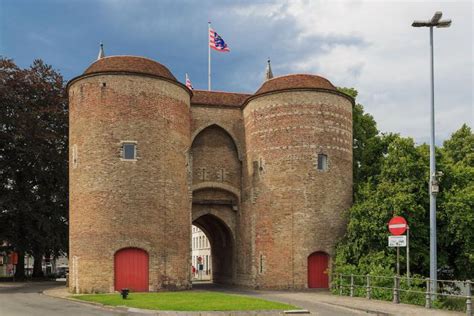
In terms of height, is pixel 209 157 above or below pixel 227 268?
above

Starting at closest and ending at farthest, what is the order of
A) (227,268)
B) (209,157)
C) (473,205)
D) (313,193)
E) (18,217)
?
(473,205) → (313,193) → (209,157) → (227,268) → (18,217)

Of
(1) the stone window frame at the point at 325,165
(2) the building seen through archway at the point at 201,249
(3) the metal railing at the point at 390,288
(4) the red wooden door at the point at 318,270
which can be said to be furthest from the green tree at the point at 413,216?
(2) the building seen through archway at the point at 201,249

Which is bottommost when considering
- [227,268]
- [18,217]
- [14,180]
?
[227,268]

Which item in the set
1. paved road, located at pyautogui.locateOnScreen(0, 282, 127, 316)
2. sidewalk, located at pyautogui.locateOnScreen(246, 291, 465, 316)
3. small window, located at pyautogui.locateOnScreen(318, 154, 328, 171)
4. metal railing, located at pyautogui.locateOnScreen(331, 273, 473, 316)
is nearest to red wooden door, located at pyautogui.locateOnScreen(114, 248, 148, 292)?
paved road, located at pyautogui.locateOnScreen(0, 282, 127, 316)

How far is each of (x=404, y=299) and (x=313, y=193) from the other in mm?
9532

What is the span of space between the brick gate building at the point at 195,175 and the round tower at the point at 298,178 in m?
0.05

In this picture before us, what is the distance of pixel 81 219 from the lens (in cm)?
2741

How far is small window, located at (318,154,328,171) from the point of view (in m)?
30.0

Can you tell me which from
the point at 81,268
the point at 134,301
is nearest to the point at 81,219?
the point at 81,268

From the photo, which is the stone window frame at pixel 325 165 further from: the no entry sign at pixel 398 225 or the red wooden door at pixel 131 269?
the red wooden door at pixel 131 269

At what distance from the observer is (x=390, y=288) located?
2077 cm

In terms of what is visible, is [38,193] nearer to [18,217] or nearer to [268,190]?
[18,217]

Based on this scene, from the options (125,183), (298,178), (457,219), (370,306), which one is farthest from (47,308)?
(457,219)

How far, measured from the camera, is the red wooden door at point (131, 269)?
26.9 m
